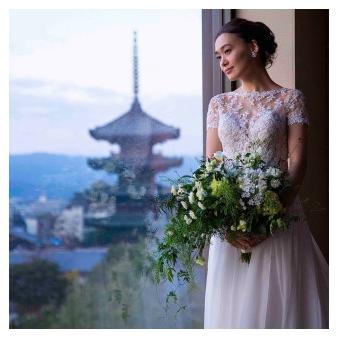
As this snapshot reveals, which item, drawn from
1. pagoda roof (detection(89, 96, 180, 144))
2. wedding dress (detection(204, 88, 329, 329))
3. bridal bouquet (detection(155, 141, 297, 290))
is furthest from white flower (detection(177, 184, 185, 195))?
pagoda roof (detection(89, 96, 180, 144))

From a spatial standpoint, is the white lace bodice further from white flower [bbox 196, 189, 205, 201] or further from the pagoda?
the pagoda

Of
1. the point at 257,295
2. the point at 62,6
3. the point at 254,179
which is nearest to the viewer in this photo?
the point at 254,179

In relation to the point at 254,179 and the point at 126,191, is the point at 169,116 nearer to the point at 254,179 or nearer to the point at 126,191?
the point at 126,191

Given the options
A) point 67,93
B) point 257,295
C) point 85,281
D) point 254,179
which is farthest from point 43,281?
point 254,179

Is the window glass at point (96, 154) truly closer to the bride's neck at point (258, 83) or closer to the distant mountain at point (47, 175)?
the distant mountain at point (47, 175)

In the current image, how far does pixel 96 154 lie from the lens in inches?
160

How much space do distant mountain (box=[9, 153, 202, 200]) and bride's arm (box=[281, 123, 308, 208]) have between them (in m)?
1.33

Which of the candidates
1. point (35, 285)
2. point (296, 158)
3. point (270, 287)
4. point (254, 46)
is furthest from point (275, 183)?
point (35, 285)

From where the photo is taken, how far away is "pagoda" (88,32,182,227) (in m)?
4.09

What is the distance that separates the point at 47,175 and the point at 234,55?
1.40m

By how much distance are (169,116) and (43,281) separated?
49.6 inches

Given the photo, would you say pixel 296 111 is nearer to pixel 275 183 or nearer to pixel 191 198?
pixel 275 183

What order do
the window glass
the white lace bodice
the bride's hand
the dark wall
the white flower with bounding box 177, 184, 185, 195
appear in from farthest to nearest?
the dark wall < the window glass < the white lace bodice < the bride's hand < the white flower with bounding box 177, 184, 185, 195

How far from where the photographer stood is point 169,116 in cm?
416
